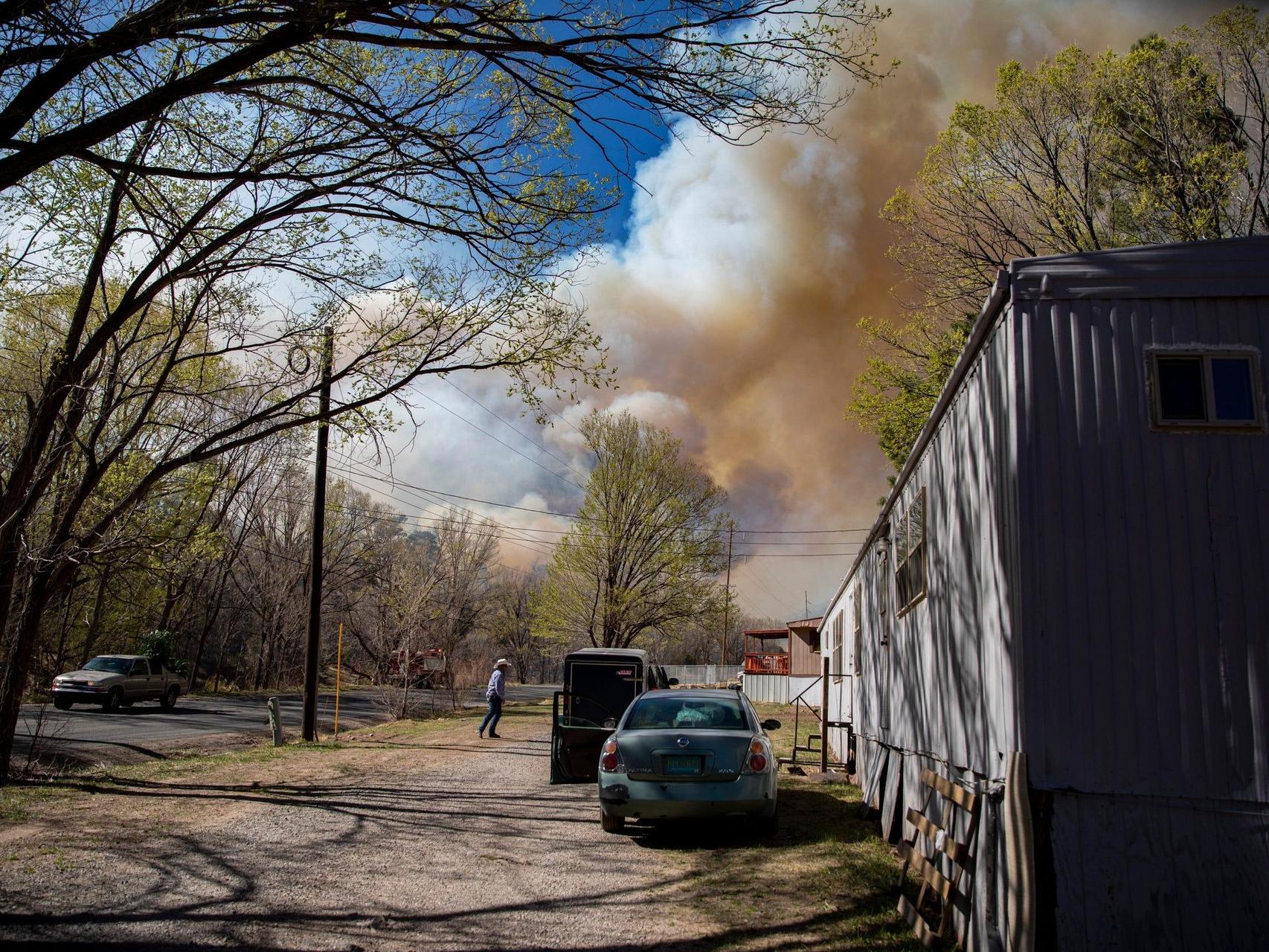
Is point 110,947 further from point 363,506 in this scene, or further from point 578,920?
point 363,506

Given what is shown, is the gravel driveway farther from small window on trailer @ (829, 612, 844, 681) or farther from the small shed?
small window on trailer @ (829, 612, 844, 681)

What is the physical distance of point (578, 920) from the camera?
18.4 feet

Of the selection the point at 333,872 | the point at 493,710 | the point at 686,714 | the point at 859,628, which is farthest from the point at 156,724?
the point at 333,872

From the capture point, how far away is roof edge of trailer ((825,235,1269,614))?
15.8ft

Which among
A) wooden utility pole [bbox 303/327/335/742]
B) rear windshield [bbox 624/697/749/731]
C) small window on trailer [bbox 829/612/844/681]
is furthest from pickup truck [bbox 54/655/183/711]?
rear windshield [bbox 624/697/749/731]

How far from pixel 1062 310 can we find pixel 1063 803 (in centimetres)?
248

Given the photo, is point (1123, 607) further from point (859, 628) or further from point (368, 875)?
point (859, 628)

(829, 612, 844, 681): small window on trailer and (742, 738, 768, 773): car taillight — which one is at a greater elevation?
(829, 612, 844, 681): small window on trailer

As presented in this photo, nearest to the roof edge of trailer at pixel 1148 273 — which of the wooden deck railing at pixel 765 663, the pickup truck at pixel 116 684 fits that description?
the pickup truck at pixel 116 684

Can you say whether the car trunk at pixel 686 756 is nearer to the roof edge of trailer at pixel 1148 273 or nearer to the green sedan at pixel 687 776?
the green sedan at pixel 687 776

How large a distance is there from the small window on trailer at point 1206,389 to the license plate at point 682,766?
496 centimetres

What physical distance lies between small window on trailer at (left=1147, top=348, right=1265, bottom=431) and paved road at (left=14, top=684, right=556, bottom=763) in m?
12.6

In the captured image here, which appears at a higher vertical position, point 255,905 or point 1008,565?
point 1008,565

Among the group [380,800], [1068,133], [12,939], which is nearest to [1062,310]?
[12,939]
